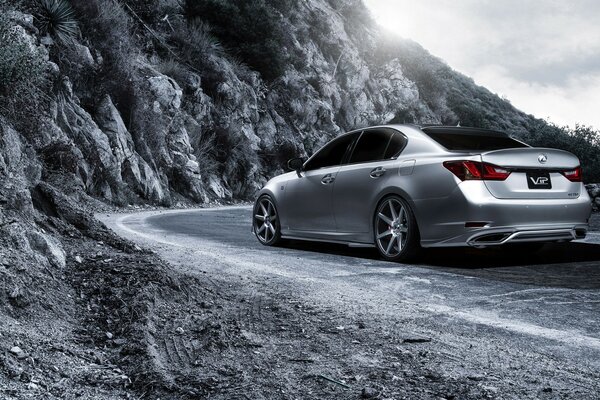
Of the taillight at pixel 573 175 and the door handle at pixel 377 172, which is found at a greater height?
the door handle at pixel 377 172

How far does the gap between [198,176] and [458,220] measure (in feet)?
60.8

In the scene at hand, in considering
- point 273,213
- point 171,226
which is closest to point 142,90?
point 171,226

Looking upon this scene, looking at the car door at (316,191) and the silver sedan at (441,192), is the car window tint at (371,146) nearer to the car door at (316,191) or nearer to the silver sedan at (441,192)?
the silver sedan at (441,192)

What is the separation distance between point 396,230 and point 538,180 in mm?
1509

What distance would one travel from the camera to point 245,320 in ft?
13.9

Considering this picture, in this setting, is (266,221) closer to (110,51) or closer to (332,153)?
(332,153)

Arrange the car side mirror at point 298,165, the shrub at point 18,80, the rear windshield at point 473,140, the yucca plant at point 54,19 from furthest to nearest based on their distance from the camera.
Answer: the yucca plant at point 54,19
the shrub at point 18,80
the car side mirror at point 298,165
the rear windshield at point 473,140

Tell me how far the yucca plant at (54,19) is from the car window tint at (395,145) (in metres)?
15.5

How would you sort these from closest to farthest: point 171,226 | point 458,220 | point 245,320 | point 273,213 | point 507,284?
point 245,320 → point 507,284 → point 458,220 → point 273,213 → point 171,226

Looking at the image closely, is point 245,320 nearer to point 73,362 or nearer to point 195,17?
point 73,362

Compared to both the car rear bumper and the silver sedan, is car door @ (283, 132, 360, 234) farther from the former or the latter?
the car rear bumper

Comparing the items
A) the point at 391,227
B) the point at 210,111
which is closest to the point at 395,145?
the point at 391,227

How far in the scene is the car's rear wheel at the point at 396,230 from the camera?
679 cm

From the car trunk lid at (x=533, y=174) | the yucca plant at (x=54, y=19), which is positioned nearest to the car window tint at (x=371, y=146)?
the car trunk lid at (x=533, y=174)
